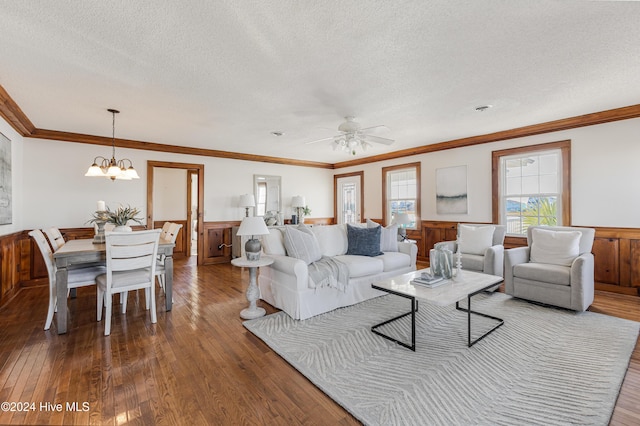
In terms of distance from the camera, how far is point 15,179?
416cm

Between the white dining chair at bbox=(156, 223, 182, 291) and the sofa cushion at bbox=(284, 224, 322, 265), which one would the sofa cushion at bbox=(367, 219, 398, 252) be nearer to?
the sofa cushion at bbox=(284, 224, 322, 265)

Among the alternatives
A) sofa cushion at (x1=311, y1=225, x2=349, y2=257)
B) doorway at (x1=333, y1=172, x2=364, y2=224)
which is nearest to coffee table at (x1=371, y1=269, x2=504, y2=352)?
sofa cushion at (x1=311, y1=225, x2=349, y2=257)

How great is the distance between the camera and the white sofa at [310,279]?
3.08 m

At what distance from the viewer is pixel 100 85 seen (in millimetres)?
2922

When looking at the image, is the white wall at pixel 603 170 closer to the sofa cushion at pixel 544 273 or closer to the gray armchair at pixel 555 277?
the gray armchair at pixel 555 277

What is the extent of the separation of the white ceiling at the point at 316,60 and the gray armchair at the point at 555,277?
186 cm

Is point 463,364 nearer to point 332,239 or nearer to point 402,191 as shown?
point 332,239

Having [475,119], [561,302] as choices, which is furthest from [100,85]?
[561,302]

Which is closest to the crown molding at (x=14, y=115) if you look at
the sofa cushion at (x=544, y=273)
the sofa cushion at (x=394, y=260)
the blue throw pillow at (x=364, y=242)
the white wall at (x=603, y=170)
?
the blue throw pillow at (x=364, y=242)

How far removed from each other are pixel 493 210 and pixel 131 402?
5506mm

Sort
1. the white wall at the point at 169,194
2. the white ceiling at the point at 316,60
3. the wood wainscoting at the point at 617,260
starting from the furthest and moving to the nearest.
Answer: the white wall at the point at 169,194 → the wood wainscoting at the point at 617,260 → the white ceiling at the point at 316,60

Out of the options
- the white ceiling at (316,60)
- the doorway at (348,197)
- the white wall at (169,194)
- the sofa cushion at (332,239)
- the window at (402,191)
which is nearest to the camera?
the white ceiling at (316,60)

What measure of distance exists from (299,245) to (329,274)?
19.1 inches

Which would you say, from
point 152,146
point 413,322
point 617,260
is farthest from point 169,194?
point 617,260
